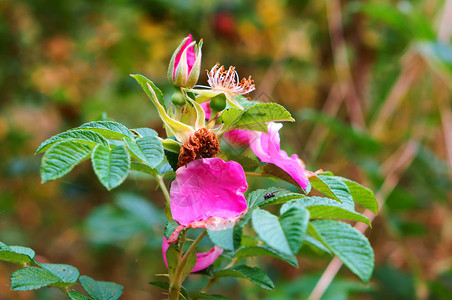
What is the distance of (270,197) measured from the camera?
0.35m

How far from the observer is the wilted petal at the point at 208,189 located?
352 mm

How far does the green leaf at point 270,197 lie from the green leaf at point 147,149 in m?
0.09

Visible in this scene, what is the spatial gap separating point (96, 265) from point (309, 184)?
1375mm

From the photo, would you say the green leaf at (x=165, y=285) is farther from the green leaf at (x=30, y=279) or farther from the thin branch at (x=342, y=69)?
the thin branch at (x=342, y=69)

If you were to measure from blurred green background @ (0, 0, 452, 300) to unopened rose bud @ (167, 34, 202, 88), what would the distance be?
0.77 metres

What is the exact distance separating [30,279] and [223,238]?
0.16 m

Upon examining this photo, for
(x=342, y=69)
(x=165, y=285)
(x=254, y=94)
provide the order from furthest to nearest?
1. (x=342, y=69)
2. (x=254, y=94)
3. (x=165, y=285)

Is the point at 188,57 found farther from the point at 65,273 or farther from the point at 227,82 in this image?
the point at 65,273

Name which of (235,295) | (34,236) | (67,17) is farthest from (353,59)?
(34,236)

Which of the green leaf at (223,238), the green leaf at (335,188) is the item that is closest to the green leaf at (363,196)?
the green leaf at (335,188)

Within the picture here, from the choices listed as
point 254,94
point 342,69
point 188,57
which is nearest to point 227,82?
point 188,57

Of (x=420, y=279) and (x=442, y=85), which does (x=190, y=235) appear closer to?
(x=420, y=279)

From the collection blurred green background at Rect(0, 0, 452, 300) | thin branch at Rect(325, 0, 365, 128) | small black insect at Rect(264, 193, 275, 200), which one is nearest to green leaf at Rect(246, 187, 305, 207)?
small black insect at Rect(264, 193, 275, 200)

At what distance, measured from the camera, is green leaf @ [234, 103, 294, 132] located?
342mm
